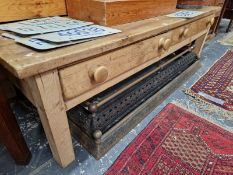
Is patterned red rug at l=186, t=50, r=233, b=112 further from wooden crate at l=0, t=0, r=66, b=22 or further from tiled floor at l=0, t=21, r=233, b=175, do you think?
wooden crate at l=0, t=0, r=66, b=22

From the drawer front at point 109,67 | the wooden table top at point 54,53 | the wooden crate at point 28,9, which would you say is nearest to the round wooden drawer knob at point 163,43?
the drawer front at point 109,67

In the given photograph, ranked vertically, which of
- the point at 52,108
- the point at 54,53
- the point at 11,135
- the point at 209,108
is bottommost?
the point at 209,108

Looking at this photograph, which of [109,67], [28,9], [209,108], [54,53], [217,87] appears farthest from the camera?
[217,87]

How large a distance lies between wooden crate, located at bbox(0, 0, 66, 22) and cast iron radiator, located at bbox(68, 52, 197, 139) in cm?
40

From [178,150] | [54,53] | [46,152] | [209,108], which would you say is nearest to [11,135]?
[46,152]

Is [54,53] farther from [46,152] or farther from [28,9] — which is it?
[46,152]

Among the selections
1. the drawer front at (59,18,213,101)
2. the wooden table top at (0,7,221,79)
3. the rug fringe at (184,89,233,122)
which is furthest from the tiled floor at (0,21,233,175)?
the wooden table top at (0,7,221,79)

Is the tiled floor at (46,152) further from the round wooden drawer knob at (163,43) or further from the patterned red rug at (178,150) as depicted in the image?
the round wooden drawer knob at (163,43)

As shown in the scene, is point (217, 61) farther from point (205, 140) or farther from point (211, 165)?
point (211, 165)

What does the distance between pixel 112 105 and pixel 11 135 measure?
1.22ft

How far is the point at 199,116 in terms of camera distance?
94 cm

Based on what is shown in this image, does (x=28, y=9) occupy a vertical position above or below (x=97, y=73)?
above

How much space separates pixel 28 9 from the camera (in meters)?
0.66

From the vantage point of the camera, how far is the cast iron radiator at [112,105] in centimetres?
65
